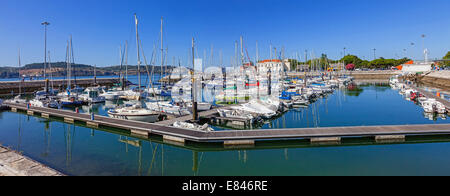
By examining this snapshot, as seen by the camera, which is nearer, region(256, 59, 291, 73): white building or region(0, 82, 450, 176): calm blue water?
region(0, 82, 450, 176): calm blue water

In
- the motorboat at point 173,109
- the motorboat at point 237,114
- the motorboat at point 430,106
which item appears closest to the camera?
the motorboat at point 237,114

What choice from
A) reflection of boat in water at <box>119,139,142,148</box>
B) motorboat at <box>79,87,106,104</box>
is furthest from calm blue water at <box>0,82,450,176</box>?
motorboat at <box>79,87,106,104</box>

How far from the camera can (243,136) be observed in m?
14.7

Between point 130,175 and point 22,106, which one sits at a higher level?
point 22,106

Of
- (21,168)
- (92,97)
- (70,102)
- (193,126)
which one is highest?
(92,97)

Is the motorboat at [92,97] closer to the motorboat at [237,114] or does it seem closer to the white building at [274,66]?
the motorboat at [237,114]

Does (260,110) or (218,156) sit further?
(260,110)

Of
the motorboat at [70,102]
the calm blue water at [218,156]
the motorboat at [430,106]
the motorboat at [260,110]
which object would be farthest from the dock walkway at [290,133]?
the motorboat at [70,102]

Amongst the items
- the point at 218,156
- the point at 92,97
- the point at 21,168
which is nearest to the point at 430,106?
the point at 218,156

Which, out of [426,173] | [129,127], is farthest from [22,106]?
[426,173]

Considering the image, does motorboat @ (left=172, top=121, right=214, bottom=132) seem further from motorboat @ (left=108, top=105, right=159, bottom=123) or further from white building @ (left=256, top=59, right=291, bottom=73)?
white building @ (left=256, top=59, right=291, bottom=73)

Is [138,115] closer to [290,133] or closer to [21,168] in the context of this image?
[21,168]

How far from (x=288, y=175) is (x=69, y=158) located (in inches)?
464
